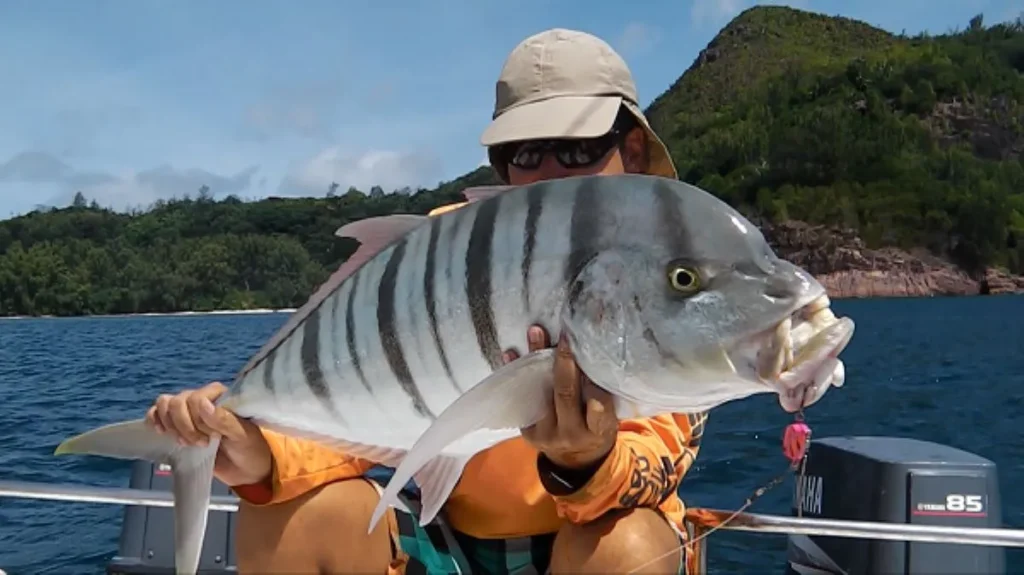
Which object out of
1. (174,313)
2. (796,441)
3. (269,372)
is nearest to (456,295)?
(269,372)

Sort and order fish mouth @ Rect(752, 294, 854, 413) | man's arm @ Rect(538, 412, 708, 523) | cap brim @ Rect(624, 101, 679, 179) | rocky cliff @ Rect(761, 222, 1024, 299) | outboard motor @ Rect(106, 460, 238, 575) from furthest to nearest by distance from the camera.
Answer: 1. rocky cliff @ Rect(761, 222, 1024, 299)
2. outboard motor @ Rect(106, 460, 238, 575)
3. cap brim @ Rect(624, 101, 679, 179)
4. man's arm @ Rect(538, 412, 708, 523)
5. fish mouth @ Rect(752, 294, 854, 413)

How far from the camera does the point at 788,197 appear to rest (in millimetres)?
73875

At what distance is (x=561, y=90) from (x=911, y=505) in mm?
2092

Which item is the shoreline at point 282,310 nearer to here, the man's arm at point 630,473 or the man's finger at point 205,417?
the man's arm at point 630,473

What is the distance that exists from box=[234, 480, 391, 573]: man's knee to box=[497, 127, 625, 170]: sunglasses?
1021 millimetres

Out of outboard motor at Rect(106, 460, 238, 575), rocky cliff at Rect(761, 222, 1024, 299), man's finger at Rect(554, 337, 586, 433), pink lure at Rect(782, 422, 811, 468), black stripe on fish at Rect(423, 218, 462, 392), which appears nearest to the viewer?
man's finger at Rect(554, 337, 586, 433)

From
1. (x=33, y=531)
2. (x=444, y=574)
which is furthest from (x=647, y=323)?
(x=33, y=531)

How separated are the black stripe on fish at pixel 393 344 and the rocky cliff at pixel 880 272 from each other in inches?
2669

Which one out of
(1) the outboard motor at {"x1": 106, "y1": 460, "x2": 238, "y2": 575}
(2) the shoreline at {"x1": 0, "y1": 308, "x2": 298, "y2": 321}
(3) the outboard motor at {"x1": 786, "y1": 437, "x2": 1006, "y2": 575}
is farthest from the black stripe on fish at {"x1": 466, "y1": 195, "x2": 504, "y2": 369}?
(2) the shoreline at {"x1": 0, "y1": 308, "x2": 298, "y2": 321}

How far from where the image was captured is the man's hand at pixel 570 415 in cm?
154

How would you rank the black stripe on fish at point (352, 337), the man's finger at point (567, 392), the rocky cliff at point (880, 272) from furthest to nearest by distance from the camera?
the rocky cliff at point (880, 272) < the black stripe on fish at point (352, 337) < the man's finger at point (567, 392)

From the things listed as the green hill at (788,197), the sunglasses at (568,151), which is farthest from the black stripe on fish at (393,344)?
the green hill at (788,197)

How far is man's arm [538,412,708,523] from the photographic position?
1.90 metres

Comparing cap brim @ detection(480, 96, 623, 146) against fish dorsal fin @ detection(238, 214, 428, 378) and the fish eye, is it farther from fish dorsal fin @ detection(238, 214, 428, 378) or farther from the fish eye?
the fish eye
